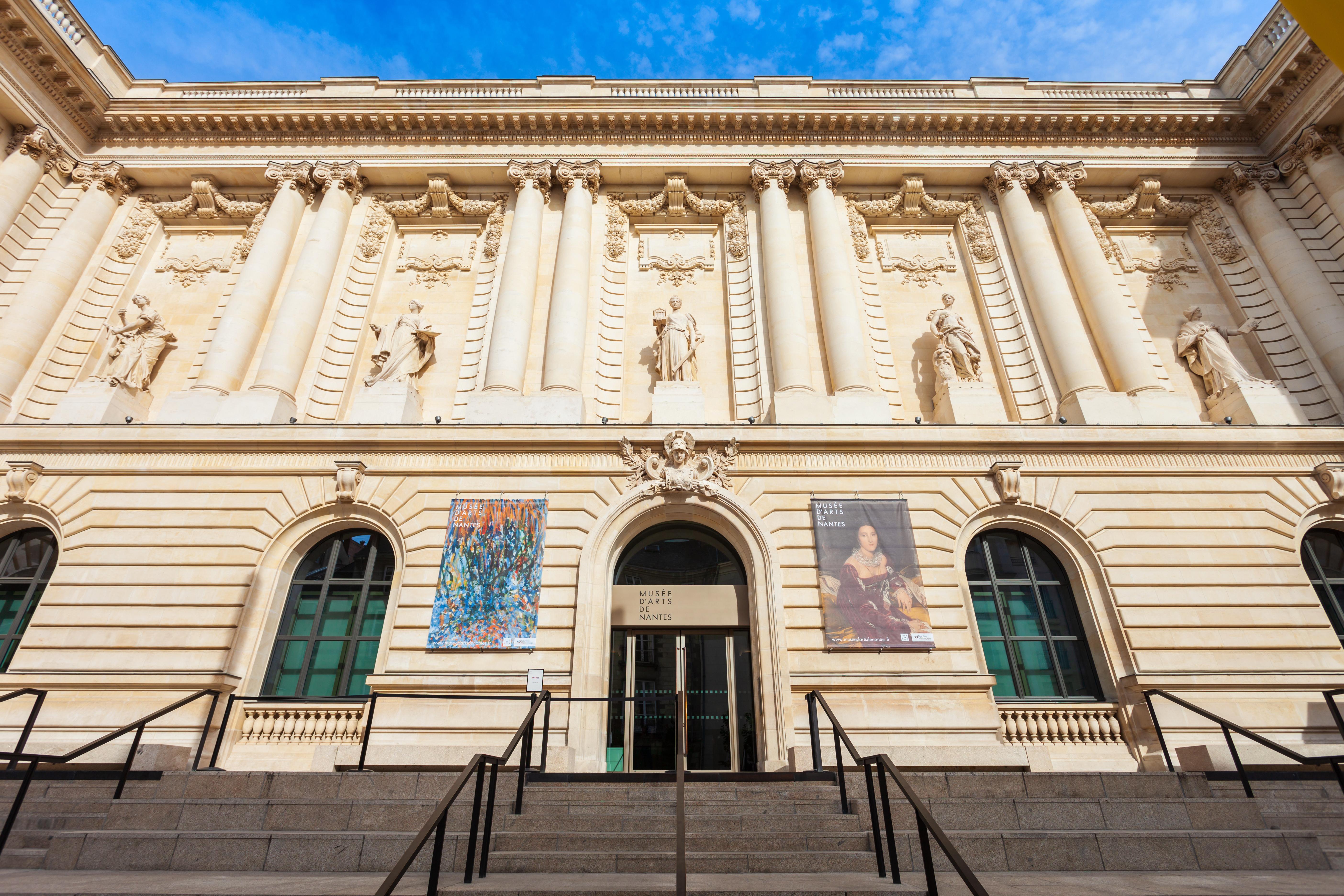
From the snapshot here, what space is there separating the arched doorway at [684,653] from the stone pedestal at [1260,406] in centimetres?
1089

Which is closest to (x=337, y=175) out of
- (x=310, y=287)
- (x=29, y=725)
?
(x=310, y=287)

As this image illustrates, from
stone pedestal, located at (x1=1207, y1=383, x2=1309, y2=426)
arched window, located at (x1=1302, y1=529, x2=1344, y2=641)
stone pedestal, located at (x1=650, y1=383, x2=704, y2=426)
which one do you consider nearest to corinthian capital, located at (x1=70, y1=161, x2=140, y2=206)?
stone pedestal, located at (x1=650, y1=383, x2=704, y2=426)

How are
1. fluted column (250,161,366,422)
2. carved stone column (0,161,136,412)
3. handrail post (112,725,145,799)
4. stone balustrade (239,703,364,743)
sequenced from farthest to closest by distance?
carved stone column (0,161,136,412) → fluted column (250,161,366,422) → stone balustrade (239,703,364,743) → handrail post (112,725,145,799)

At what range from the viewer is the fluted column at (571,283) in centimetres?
1424

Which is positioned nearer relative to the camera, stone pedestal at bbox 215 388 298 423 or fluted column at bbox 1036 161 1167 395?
stone pedestal at bbox 215 388 298 423

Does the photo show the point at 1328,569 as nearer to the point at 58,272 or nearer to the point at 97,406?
the point at 97,406

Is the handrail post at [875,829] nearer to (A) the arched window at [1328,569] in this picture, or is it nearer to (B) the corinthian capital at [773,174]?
(A) the arched window at [1328,569]

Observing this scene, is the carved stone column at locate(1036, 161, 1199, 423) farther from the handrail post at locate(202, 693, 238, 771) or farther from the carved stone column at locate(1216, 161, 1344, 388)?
the handrail post at locate(202, 693, 238, 771)

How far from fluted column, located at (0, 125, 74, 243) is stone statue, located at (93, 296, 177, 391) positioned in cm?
327

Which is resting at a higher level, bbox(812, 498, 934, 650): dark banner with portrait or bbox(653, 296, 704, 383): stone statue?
bbox(653, 296, 704, 383): stone statue

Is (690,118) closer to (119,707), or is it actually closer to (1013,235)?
(1013,235)

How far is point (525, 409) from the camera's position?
531 inches

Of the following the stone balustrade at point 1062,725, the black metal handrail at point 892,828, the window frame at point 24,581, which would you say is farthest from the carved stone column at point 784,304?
the window frame at point 24,581

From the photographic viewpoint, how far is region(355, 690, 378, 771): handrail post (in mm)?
9109
